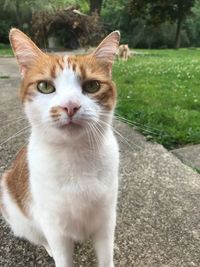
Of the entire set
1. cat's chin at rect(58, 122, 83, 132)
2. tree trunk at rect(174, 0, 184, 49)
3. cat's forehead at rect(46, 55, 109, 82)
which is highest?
cat's forehead at rect(46, 55, 109, 82)

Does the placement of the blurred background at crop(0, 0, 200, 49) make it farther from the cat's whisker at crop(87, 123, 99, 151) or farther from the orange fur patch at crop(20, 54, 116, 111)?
the cat's whisker at crop(87, 123, 99, 151)

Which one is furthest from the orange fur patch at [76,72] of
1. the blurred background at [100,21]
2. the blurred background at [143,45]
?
the blurred background at [100,21]

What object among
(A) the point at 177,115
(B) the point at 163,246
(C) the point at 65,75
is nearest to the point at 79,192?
(C) the point at 65,75

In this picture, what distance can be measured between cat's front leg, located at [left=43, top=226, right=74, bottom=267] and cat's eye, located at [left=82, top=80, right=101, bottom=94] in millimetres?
713

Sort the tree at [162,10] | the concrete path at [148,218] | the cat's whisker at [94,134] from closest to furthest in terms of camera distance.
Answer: the cat's whisker at [94,134] → the concrete path at [148,218] → the tree at [162,10]

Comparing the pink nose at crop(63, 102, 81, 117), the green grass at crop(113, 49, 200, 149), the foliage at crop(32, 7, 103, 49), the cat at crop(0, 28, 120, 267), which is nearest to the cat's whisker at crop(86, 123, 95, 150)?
the cat at crop(0, 28, 120, 267)

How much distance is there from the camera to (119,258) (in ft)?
7.57

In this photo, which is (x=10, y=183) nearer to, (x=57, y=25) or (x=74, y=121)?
(x=74, y=121)

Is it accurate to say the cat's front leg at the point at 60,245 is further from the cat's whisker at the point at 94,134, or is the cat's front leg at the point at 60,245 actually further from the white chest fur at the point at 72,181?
the cat's whisker at the point at 94,134

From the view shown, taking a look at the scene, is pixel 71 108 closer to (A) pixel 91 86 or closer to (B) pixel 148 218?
(A) pixel 91 86

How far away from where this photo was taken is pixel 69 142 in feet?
5.85

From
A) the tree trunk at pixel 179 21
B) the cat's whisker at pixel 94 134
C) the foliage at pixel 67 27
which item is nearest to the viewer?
the cat's whisker at pixel 94 134

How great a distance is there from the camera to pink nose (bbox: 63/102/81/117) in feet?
5.24

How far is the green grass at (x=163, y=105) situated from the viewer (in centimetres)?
407
